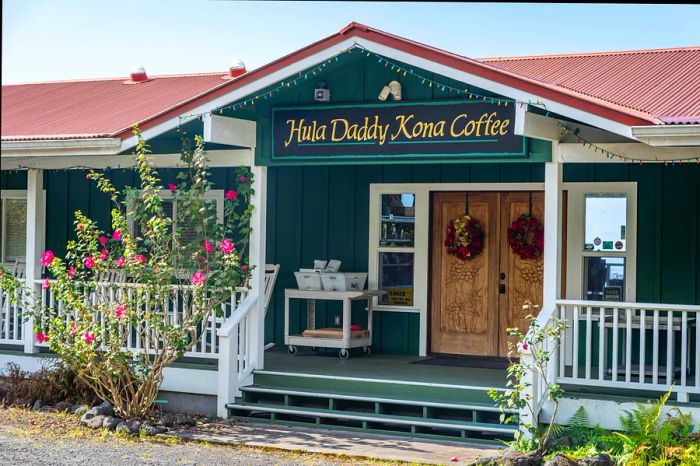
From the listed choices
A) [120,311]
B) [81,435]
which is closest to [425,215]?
[120,311]

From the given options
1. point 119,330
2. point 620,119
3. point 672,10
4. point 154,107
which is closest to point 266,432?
point 119,330

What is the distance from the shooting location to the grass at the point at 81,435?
8109 millimetres

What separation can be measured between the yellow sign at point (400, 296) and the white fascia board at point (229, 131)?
9.51 ft

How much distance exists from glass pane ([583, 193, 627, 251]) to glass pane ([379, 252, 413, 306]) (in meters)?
2.24

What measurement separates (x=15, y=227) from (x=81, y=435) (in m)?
6.42

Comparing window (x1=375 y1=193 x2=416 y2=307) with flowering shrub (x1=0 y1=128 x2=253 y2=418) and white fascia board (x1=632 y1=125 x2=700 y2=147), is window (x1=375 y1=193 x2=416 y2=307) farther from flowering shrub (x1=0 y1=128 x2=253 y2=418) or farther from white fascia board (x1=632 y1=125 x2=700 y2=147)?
white fascia board (x1=632 y1=125 x2=700 y2=147)

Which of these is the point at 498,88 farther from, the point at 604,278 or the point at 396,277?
the point at 396,277

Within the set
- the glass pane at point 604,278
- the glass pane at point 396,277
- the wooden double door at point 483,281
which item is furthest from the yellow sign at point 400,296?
the glass pane at point 604,278

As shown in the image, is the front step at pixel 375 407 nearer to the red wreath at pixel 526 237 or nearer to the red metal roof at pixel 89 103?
the red wreath at pixel 526 237

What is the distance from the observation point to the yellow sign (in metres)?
12.0

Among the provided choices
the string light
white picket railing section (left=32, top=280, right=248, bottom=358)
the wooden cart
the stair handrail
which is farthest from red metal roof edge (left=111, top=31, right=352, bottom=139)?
the wooden cart

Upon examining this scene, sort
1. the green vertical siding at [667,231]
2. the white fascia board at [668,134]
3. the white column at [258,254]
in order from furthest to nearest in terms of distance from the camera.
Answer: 1. the green vertical siding at [667,231]
2. the white column at [258,254]
3. the white fascia board at [668,134]

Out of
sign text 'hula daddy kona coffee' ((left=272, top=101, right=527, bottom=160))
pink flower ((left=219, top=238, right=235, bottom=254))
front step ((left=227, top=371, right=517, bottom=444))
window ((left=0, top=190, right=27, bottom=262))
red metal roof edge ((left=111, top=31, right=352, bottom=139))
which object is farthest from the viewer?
window ((left=0, top=190, right=27, bottom=262))

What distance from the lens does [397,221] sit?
1202cm
